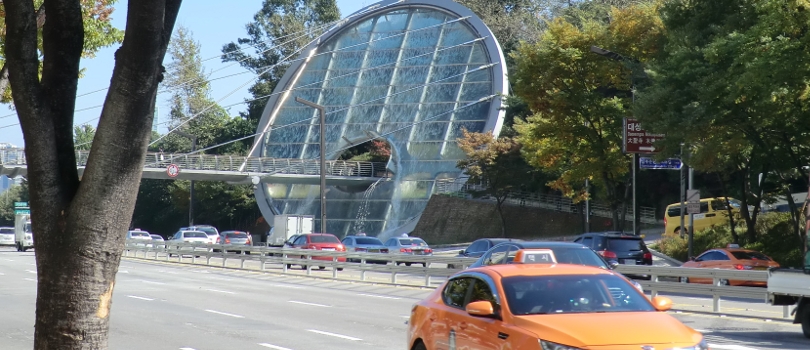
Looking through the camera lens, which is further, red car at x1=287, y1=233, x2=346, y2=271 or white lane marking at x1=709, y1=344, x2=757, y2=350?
red car at x1=287, y1=233, x2=346, y2=271

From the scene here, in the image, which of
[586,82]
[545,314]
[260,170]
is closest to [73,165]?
[545,314]

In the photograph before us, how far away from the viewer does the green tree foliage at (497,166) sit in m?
56.3

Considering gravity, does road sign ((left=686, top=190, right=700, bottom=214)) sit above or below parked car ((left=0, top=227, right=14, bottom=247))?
above

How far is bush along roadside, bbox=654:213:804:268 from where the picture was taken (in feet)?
111

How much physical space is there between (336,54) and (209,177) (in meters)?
18.4

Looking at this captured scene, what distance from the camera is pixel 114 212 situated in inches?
229

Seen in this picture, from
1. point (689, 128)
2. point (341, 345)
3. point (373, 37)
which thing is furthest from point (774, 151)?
point (373, 37)

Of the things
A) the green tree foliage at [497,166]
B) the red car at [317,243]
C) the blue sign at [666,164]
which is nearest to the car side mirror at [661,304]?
the blue sign at [666,164]

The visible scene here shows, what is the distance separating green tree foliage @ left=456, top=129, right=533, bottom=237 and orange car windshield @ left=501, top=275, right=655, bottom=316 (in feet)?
155

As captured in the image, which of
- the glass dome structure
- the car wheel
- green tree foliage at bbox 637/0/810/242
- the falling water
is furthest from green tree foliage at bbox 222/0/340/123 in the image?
the car wheel

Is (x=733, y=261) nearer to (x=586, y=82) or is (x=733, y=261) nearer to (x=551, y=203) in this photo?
(x=586, y=82)

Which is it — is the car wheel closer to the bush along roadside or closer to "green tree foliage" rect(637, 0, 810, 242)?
"green tree foliage" rect(637, 0, 810, 242)

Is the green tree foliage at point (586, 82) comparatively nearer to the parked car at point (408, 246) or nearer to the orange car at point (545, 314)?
the parked car at point (408, 246)

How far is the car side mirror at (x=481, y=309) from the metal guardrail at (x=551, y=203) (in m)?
47.3
